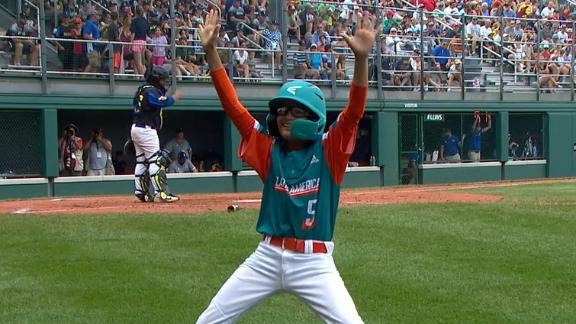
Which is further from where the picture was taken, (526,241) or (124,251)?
(526,241)

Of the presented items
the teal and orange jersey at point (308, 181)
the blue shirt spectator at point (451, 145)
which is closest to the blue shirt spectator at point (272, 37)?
the blue shirt spectator at point (451, 145)

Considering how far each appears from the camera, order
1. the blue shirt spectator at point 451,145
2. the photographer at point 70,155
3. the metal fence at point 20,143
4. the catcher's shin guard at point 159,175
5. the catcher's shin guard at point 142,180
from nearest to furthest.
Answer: the catcher's shin guard at point 159,175 < the catcher's shin guard at point 142,180 < the metal fence at point 20,143 < the photographer at point 70,155 < the blue shirt spectator at point 451,145

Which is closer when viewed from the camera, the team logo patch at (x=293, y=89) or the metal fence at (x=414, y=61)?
the team logo patch at (x=293, y=89)

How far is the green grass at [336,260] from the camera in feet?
22.0

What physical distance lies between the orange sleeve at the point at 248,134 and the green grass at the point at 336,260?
2.21 m

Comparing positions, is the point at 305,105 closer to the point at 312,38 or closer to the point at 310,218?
the point at 310,218

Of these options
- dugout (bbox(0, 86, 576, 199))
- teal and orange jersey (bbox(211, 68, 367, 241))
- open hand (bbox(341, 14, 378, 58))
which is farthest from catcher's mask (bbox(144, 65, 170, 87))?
open hand (bbox(341, 14, 378, 58))

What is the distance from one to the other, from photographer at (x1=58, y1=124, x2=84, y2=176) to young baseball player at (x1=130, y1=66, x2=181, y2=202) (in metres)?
5.27

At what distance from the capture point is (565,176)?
24938mm

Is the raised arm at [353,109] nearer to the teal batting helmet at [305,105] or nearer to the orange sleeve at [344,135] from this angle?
the orange sleeve at [344,135]

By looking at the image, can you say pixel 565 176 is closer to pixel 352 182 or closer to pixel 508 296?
pixel 352 182

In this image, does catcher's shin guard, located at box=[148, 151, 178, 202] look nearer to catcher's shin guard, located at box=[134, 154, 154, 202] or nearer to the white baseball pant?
catcher's shin guard, located at box=[134, 154, 154, 202]

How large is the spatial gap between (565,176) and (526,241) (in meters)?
16.3

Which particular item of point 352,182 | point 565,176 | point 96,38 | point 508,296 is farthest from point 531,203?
point 565,176
